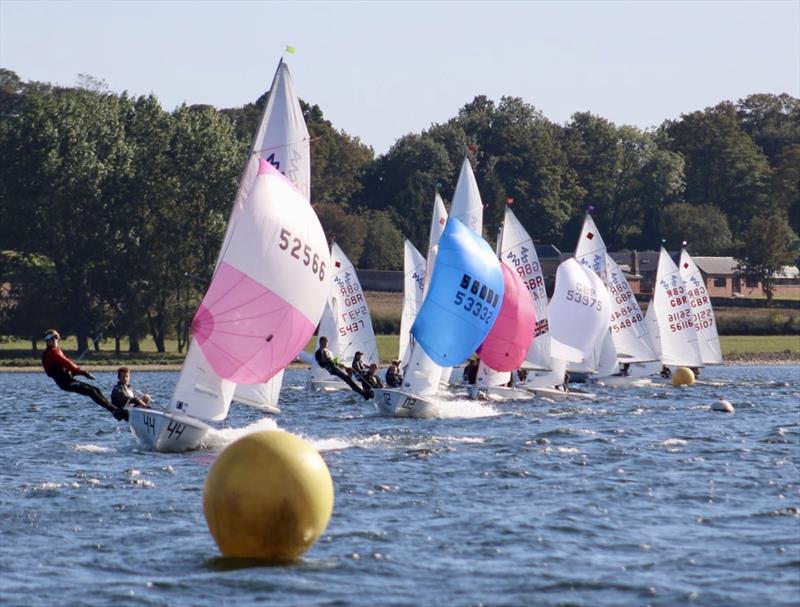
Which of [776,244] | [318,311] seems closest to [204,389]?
[318,311]

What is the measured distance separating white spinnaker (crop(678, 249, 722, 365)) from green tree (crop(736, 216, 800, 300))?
59555 mm

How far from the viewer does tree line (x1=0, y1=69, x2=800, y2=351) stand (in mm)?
79000

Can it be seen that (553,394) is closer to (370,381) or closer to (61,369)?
(370,381)

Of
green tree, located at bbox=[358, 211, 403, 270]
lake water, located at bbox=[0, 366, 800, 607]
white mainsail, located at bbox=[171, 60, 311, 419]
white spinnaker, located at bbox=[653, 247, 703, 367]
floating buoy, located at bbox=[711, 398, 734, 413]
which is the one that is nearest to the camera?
lake water, located at bbox=[0, 366, 800, 607]

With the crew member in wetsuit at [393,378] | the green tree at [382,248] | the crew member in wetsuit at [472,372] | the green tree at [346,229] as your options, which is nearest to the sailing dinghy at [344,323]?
the crew member in wetsuit at [472,372]

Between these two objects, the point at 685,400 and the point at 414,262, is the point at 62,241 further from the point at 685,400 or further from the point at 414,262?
the point at 685,400

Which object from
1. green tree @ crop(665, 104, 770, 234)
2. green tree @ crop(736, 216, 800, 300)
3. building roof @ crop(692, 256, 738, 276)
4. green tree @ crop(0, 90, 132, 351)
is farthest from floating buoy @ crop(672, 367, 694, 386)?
green tree @ crop(665, 104, 770, 234)

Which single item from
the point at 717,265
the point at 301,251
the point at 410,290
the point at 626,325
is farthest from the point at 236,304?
the point at 717,265

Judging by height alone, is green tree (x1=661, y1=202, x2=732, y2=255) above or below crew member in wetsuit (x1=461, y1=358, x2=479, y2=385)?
above

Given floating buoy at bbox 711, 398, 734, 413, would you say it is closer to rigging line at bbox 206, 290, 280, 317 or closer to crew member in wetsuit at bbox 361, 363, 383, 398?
crew member in wetsuit at bbox 361, 363, 383, 398

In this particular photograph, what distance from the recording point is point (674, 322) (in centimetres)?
6144

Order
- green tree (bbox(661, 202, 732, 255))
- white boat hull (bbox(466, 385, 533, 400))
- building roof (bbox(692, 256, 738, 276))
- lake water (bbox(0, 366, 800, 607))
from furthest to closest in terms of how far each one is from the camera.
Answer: green tree (bbox(661, 202, 732, 255)) → building roof (bbox(692, 256, 738, 276)) → white boat hull (bbox(466, 385, 533, 400)) → lake water (bbox(0, 366, 800, 607))

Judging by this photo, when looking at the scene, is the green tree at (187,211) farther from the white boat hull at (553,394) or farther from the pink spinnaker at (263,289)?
the pink spinnaker at (263,289)

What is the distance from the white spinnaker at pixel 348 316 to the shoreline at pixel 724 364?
2094cm
